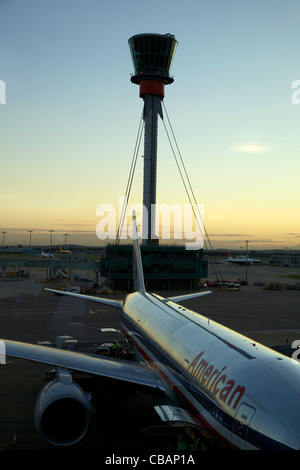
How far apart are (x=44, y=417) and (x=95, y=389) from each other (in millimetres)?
8825

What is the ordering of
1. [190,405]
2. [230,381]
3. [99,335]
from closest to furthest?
[230,381]
[190,405]
[99,335]

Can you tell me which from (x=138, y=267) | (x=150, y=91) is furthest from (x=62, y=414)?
(x=150, y=91)

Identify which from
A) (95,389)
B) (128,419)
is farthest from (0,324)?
(128,419)

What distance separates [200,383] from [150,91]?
86873 millimetres

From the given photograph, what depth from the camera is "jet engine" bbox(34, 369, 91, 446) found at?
16.1 m

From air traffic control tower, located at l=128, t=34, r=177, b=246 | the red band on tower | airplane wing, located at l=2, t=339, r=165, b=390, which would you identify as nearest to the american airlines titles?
airplane wing, located at l=2, t=339, r=165, b=390

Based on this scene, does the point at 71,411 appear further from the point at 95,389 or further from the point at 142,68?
the point at 142,68

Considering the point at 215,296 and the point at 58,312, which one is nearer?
the point at 58,312

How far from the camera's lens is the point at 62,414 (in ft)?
55.4

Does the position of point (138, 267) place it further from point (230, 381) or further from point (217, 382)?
point (230, 381)

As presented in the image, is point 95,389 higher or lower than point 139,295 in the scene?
lower

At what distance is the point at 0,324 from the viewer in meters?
47.3

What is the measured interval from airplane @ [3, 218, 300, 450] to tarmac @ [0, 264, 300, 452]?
67.1 inches
